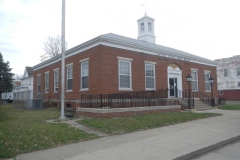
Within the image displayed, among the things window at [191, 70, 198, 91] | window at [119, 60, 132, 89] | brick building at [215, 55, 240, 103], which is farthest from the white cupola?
brick building at [215, 55, 240, 103]

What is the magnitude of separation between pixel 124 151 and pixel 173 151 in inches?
57.6

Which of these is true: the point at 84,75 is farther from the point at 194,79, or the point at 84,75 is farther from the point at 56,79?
the point at 194,79

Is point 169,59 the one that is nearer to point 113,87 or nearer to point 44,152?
point 113,87

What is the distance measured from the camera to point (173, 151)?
6566 millimetres

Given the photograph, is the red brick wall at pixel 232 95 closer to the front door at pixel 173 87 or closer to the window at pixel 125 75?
the front door at pixel 173 87

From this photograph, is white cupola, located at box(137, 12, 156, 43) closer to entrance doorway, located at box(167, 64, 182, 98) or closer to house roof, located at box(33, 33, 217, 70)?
house roof, located at box(33, 33, 217, 70)

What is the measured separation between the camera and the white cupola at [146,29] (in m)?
26.6

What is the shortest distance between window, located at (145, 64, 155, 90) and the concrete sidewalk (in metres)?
10.2

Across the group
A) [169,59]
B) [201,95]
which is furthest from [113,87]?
[201,95]

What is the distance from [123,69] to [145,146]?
1117 centimetres

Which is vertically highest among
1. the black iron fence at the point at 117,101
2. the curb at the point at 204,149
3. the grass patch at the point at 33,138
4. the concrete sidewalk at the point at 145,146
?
→ the black iron fence at the point at 117,101

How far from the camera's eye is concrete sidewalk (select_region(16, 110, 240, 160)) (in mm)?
6238

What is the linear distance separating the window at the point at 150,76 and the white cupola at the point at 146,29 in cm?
752

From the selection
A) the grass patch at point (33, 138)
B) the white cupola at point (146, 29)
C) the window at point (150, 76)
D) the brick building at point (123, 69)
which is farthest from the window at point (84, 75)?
the white cupola at point (146, 29)
